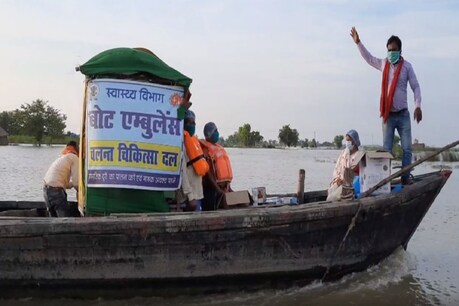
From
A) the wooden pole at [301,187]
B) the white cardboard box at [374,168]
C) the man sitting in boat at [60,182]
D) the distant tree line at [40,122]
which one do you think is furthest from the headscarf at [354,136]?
the distant tree line at [40,122]

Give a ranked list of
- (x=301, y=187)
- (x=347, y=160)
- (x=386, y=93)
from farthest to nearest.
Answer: (x=301, y=187)
(x=386, y=93)
(x=347, y=160)

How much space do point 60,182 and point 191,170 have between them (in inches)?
68.4

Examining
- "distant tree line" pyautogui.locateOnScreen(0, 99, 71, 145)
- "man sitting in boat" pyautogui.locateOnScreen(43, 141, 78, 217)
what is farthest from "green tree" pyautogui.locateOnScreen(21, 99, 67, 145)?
"man sitting in boat" pyautogui.locateOnScreen(43, 141, 78, 217)

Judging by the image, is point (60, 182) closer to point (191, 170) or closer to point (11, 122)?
point (191, 170)

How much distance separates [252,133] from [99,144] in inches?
4266

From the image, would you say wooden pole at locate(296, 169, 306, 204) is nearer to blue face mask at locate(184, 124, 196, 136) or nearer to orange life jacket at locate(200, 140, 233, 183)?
orange life jacket at locate(200, 140, 233, 183)

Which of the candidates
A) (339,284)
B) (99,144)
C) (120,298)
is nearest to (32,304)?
(120,298)

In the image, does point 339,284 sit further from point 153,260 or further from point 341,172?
point 153,260

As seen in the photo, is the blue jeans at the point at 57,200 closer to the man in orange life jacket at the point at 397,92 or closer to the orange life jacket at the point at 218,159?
the orange life jacket at the point at 218,159

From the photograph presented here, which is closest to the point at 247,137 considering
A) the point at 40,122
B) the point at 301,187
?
the point at 40,122

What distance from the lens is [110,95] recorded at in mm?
5484

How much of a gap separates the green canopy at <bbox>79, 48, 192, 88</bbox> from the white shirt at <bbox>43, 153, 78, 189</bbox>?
144cm

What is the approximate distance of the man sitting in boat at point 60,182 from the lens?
644 cm

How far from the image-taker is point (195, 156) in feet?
19.1
